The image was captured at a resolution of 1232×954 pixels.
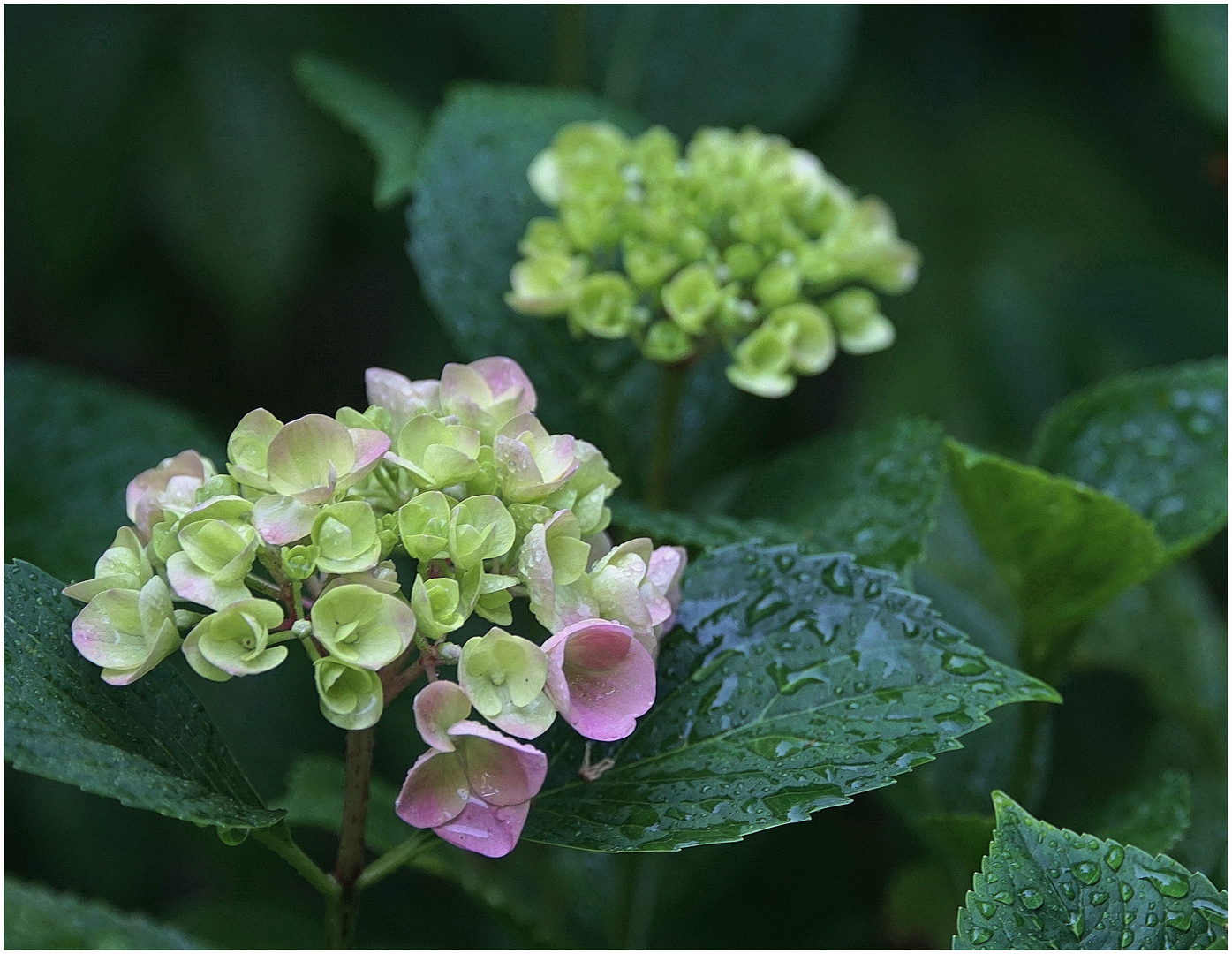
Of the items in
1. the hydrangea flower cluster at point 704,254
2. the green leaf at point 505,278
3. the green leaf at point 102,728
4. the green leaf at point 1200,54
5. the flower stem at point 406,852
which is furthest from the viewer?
the green leaf at point 1200,54

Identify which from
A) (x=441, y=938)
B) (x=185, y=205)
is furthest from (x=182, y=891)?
(x=185, y=205)

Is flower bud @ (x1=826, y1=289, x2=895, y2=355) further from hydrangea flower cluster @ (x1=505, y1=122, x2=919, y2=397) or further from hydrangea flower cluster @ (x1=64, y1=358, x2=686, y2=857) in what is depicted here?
hydrangea flower cluster @ (x1=64, y1=358, x2=686, y2=857)

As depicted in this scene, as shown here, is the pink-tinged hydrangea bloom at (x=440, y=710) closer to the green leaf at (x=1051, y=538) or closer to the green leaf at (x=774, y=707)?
the green leaf at (x=774, y=707)

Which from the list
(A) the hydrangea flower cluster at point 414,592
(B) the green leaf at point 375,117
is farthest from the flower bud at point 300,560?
(B) the green leaf at point 375,117

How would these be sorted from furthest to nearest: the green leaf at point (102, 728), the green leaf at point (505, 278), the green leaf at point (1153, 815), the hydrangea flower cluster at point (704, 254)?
the green leaf at point (505, 278)
the hydrangea flower cluster at point (704, 254)
the green leaf at point (1153, 815)
the green leaf at point (102, 728)

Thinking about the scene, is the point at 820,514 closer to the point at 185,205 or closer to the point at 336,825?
the point at 336,825

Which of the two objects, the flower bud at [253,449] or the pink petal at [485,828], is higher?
the flower bud at [253,449]

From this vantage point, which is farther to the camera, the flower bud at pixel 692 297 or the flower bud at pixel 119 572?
the flower bud at pixel 692 297
